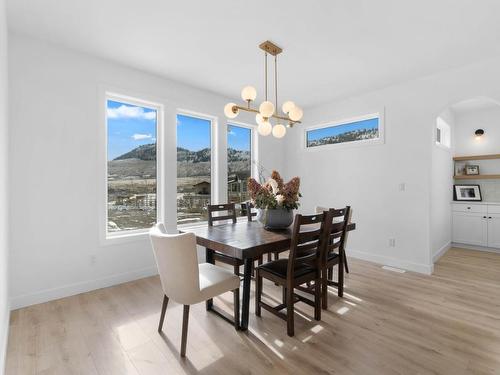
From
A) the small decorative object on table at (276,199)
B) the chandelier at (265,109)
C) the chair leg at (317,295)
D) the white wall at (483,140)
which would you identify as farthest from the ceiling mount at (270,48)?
the white wall at (483,140)

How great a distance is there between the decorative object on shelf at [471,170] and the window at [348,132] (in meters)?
2.53

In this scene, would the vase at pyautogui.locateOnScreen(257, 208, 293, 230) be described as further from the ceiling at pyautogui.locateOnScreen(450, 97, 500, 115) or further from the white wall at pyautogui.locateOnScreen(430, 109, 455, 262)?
the ceiling at pyautogui.locateOnScreen(450, 97, 500, 115)

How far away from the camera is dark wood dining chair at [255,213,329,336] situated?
220 centimetres

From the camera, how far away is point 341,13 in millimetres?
2357

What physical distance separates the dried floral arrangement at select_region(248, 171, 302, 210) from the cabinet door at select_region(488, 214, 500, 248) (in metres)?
4.31

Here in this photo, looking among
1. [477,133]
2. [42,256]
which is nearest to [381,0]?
[42,256]

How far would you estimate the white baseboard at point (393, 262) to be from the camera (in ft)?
12.2

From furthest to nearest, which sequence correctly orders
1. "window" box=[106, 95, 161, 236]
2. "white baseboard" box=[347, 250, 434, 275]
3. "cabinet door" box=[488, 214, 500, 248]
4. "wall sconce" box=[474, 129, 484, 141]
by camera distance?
"wall sconce" box=[474, 129, 484, 141]
"cabinet door" box=[488, 214, 500, 248]
"white baseboard" box=[347, 250, 434, 275]
"window" box=[106, 95, 161, 236]

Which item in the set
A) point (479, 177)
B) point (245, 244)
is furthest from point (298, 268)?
point (479, 177)

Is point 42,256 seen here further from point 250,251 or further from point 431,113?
point 431,113

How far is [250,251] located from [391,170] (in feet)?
10.0

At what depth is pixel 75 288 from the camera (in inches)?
118

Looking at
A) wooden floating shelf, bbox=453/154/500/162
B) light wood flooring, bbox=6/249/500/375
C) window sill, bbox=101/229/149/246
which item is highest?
wooden floating shelf, bbox=453/154/500/162

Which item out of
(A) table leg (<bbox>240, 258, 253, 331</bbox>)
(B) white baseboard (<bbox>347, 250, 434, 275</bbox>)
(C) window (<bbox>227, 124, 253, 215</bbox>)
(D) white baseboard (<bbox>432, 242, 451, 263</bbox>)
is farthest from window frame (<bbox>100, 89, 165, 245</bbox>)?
(D) white baseboard (<bbox>432, 242, 451, 263</bbox>)
